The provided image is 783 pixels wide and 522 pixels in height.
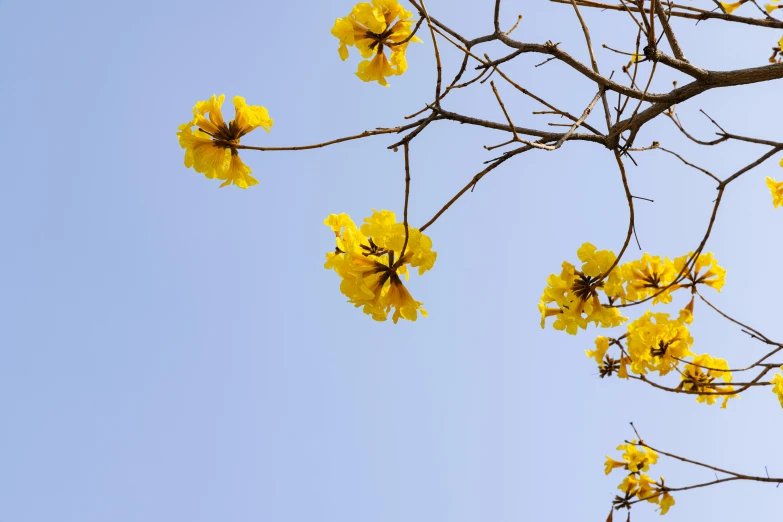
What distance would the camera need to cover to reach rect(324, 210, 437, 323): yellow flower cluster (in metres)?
1.98

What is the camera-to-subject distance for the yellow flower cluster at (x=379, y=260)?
198cm

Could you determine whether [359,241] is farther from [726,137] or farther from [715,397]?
[715,397]

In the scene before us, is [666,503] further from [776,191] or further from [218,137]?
[218,137]

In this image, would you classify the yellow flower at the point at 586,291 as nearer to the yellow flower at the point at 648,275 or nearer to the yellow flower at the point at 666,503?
the yellow flower at the point at 648,275

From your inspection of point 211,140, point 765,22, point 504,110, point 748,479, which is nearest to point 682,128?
point 765,22

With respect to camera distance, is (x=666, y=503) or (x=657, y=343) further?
(x=666, y=503)

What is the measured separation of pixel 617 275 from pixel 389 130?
5.13 feet

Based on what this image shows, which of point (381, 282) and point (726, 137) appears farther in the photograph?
point (726, 137)

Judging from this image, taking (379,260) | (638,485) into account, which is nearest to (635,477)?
(638,485)

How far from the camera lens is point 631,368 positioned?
4.17 metres

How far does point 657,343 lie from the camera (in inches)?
165

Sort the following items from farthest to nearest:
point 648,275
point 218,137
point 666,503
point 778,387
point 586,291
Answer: point 666,503, point 648,275, point 778,387, point 586,291, point 218,137

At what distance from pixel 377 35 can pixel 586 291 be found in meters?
1.58

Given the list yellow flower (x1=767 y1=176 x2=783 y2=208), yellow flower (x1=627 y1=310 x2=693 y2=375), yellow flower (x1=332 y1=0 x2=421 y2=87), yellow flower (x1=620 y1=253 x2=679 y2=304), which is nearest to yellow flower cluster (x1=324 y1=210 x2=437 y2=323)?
yellow flower (x1=332 y1=0 x2=421 y2=87)
